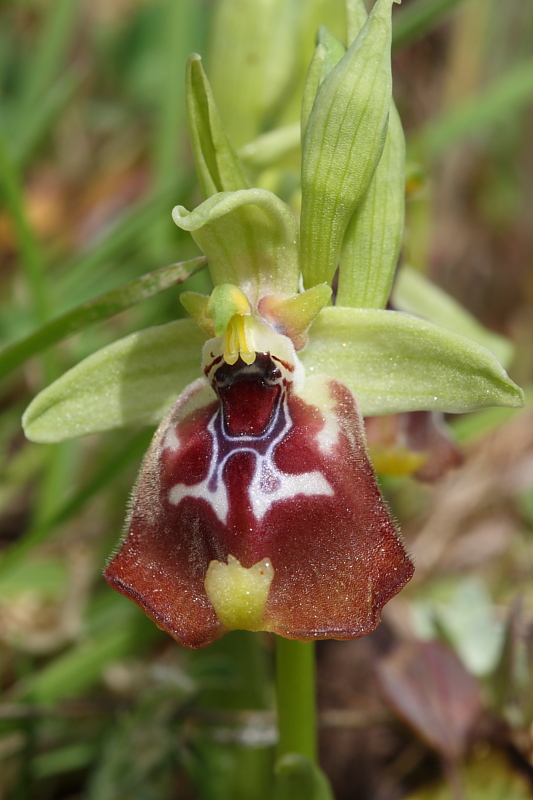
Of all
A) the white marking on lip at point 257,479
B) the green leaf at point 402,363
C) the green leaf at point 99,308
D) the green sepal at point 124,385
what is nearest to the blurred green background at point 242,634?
the green leaf at point 99,308

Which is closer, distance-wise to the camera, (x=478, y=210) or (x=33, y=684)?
(x=33, y=684)

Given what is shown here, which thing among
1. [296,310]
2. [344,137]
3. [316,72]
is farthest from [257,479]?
[316,72]

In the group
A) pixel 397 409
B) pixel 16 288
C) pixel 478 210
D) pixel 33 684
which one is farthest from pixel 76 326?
pixel 478 210

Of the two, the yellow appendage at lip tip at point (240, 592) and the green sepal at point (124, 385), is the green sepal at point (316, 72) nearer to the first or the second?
the green sepal at point (124, 385)

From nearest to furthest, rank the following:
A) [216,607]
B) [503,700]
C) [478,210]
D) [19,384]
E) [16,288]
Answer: [216,607] → [503,700] → [19,384] → [16,288] → [478,210]

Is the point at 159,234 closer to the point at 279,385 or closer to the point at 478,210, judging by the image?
the point at 279,385

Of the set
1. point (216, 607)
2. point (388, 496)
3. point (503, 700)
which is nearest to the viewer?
point (216, 607)
